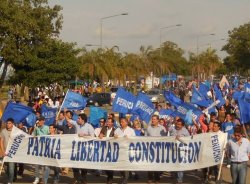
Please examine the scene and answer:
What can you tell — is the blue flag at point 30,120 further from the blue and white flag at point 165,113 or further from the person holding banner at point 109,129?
the blue and white flag at point 165,113

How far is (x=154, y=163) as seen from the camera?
40.9 feet

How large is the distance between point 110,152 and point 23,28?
23.5 metres

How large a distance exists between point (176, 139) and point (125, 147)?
3.59 feet

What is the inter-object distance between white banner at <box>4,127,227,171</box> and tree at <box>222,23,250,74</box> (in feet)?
232

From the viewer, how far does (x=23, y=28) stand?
34.8 metres

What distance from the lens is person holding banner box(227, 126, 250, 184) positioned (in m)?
10.8

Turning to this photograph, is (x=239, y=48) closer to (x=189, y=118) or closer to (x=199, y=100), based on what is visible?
(x=199, y=100)

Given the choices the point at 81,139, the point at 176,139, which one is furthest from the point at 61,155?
the point at 176,139

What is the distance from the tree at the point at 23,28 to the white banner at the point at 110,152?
22842mm

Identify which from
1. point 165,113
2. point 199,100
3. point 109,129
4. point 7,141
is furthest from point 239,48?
point 7,141

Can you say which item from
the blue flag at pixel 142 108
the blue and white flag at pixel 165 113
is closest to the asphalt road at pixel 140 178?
the blue flag at pixel 142 108

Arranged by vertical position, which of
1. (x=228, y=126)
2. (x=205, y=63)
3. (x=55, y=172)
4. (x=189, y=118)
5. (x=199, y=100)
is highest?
(x=205, y=63)

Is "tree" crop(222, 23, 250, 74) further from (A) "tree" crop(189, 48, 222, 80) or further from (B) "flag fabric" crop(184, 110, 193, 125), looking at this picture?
(B) "flag fabric" crop(184, 110, 193, 125)

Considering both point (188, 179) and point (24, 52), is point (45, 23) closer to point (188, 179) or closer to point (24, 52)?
point (24, 52)
